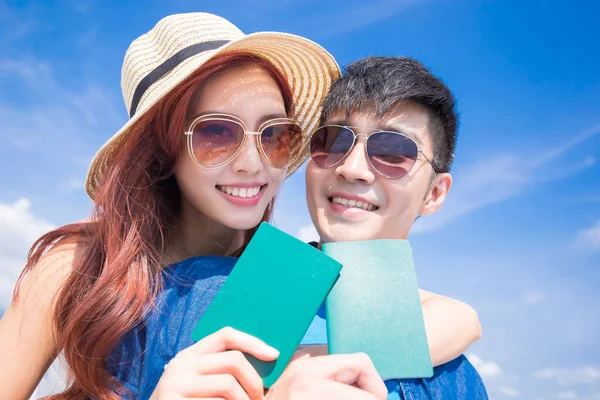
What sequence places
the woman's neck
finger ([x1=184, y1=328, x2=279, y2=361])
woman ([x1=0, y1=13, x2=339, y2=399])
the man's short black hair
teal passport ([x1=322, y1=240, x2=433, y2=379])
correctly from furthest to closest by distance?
1. the woman's neck
2. the man's short black hair
3. woman ([x1=0, y1=13, x2=339, y2=399])
4. teal passport ([x1=322, y1=240, x2=433, y2=379])
5. finger ([x1=184, y1=328, x2=279, y2=361])

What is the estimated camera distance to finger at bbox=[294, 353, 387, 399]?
4.66 ft

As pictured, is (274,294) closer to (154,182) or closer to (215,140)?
(215,140)

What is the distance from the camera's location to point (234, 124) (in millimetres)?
2490

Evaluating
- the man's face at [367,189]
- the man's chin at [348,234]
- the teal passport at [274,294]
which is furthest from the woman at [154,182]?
the teal passport at [274,294]

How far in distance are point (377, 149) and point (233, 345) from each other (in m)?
1.38

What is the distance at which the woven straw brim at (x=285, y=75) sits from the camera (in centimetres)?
250

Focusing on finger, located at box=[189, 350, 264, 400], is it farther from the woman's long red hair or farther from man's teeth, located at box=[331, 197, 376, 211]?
man's teeth, located at box=[331, 197, 376, 211]

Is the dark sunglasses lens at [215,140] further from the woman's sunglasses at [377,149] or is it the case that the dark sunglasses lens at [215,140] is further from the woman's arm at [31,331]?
the woman's arm at [31,331]

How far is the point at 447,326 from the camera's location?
7.47 feet

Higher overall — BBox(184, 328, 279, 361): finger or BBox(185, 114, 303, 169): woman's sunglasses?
BBox(185, 114, 303, 169): woman's sunglasses

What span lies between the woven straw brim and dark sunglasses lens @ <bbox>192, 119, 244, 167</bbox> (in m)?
0.24

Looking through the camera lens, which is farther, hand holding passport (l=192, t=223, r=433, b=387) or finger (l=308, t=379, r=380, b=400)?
hand holding passport (l=192, t=223, r=433, b=387)

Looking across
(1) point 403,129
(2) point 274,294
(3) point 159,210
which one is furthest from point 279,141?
(2) point 274,294

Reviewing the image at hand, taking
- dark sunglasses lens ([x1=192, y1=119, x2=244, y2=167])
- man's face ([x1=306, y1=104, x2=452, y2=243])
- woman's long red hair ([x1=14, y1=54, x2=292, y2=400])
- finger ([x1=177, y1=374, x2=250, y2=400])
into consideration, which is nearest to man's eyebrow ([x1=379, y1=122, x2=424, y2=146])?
man's face ([x1=306, y1=104, x2=452, y2=243])
